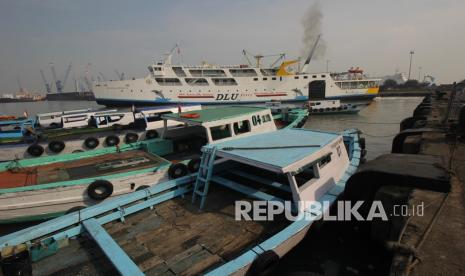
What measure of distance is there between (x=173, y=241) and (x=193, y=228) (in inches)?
20.7

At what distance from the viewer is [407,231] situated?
3.88 metres

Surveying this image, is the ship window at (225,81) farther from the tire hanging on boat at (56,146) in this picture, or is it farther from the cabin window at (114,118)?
the tire hanging on boat at (56,146)

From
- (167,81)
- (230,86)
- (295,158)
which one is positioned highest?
(167,81)

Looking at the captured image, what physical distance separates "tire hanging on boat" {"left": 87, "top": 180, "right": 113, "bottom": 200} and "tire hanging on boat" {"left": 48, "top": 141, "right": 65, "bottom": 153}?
15.4 ft

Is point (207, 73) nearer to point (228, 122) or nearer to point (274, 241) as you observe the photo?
point (228, 122)

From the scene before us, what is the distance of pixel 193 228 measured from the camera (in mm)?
5203

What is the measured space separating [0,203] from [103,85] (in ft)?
120

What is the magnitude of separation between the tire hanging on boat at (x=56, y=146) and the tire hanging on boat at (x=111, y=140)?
69.3 inches

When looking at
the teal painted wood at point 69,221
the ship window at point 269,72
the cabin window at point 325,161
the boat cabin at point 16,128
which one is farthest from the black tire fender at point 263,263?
the ship window at point 269,72

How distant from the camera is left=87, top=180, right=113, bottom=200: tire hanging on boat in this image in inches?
291

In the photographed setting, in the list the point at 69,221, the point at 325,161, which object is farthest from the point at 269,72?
the point at 69,221

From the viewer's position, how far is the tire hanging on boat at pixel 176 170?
8492mm

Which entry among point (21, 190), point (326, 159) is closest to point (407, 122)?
point (326, 159)

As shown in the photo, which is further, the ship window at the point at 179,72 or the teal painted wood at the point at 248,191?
the ship window at the point at 179,72
